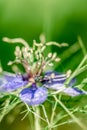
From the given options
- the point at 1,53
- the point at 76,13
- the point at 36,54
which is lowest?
the point at 36,54

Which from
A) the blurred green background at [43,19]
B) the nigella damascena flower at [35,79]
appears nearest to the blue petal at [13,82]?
the nigella damascena flower at [35,79]

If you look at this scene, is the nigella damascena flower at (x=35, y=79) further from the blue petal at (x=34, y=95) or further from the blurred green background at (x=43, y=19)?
the blurred green background at (x=43, y=19)

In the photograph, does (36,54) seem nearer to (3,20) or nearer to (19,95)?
(19,95)

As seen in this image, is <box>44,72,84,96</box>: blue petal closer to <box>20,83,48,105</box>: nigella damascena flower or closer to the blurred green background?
<box>20,83,48,105</box>: nigella damascena flower

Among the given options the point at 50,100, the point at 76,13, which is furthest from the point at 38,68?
the point at 76,13

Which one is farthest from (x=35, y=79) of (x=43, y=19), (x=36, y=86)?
(x=43, y=19)

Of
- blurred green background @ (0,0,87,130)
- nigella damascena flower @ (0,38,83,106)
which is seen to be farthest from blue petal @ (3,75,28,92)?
blurred green background @ (0,0,87,130)

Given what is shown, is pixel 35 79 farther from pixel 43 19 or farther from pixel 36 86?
pixel 43 19
